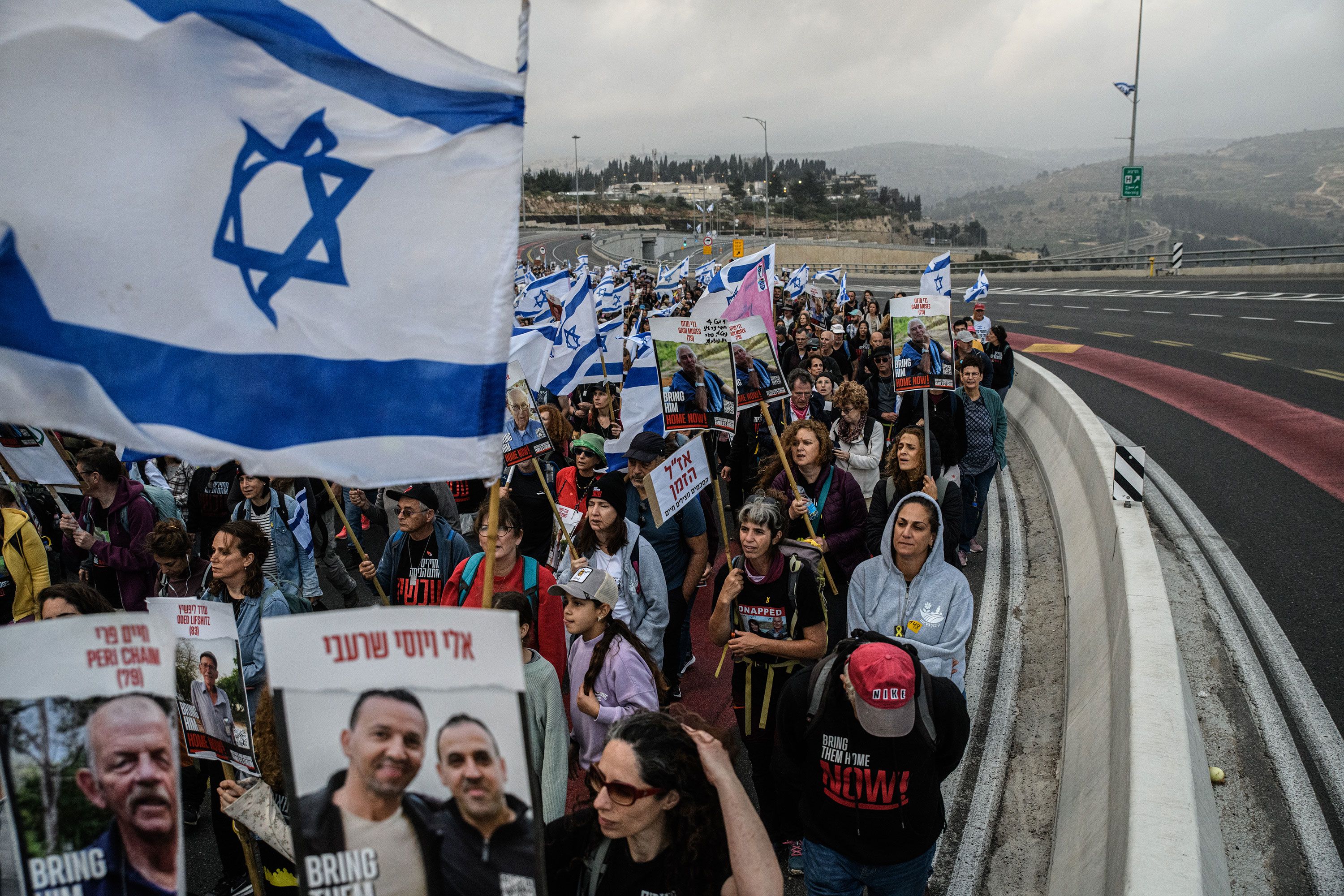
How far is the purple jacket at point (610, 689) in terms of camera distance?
410cm

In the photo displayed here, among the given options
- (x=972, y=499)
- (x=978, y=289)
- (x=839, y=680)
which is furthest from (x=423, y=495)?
(x=978, y=289)

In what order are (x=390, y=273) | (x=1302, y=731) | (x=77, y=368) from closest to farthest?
(x=77, y=368)
(x=390, y=273)
(x=1302, y=731)

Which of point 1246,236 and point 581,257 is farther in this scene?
point 1246,236

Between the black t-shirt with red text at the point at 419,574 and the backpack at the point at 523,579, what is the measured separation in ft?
2.47

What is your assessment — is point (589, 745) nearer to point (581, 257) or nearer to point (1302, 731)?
point (1302, 731)

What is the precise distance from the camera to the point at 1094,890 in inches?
145

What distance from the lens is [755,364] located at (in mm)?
7059

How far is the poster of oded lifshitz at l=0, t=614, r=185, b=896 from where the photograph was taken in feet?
6.35

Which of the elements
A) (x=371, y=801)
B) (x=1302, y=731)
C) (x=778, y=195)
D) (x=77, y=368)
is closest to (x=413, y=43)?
(x=77, y=368)

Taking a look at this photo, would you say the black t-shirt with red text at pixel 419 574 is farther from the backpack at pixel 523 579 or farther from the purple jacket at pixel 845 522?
the purple jacket at pixel 845 522

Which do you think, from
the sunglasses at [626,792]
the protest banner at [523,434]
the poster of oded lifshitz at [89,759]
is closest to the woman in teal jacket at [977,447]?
the protest banner at [523,434]

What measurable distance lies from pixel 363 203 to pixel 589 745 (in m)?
2.76

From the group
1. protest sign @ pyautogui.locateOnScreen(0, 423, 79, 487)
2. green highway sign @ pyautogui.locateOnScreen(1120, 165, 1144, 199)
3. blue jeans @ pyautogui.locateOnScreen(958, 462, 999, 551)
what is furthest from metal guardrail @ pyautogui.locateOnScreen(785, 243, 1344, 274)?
protest sign @ pyautogui.locateOnScreen(0, 423, 79, 487)

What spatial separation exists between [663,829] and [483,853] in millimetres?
900
